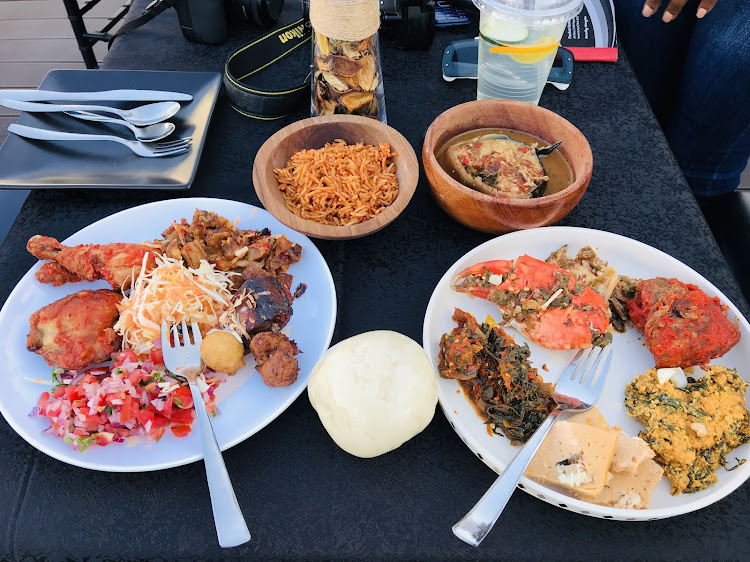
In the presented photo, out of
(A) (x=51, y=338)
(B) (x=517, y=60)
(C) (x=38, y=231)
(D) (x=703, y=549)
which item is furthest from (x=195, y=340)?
(B) (x=517, y=60)

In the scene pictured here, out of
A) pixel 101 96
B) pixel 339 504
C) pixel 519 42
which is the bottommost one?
pixel 339 504

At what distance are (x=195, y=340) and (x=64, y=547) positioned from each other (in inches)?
15.8

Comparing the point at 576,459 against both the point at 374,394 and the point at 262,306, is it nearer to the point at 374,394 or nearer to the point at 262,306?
the point at 374,394

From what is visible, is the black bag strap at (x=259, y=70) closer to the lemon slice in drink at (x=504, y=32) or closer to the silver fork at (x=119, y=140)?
A: the silver fork at (x=119, y=140)

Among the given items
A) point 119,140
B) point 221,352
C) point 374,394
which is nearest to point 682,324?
point 374,394

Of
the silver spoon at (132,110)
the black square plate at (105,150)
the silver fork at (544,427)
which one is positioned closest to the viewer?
the silver fork at (544,427)

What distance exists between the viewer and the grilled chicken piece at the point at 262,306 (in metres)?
1.02

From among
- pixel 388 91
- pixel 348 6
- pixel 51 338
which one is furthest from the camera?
pixel 388 91

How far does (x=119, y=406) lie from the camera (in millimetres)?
923

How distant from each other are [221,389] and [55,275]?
0.46 meters

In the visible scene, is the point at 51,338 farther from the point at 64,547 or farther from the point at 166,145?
the point at 166,145

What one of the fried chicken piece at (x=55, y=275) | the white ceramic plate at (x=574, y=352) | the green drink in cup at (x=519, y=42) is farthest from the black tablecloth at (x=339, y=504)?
the green drink in cup at (x=519, y=42)

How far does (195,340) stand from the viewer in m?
1.01

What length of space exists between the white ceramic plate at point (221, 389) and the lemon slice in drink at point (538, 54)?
0.75m
